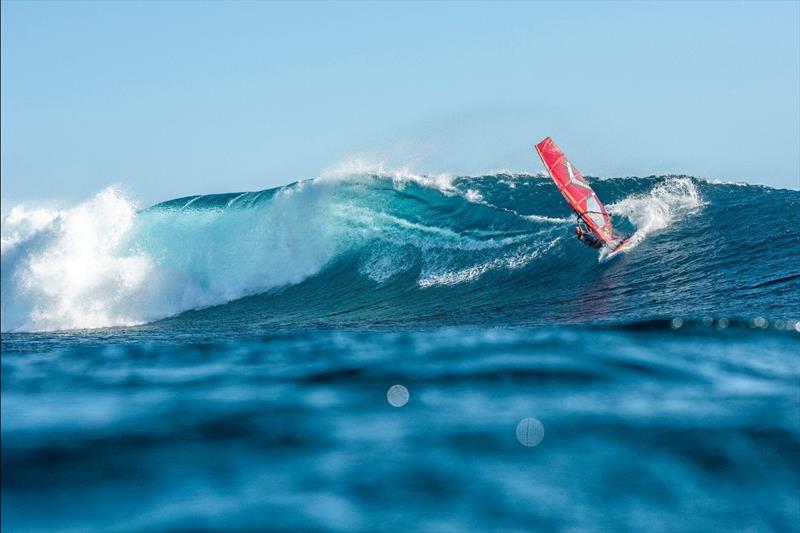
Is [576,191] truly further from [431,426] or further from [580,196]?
[431,426]

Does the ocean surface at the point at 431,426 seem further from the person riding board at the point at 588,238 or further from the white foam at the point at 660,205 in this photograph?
the white foam at the point at 660,205

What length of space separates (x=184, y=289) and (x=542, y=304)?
400 inches

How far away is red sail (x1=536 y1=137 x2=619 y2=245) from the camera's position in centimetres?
2000

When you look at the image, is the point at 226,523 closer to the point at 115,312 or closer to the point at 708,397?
the point at 708,397

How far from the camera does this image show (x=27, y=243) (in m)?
17.3

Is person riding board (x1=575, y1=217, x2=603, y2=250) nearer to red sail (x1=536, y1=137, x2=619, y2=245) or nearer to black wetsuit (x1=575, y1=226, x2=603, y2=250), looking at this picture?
black wetsuit (x1=575, y1=226, x2=603, y2=250)

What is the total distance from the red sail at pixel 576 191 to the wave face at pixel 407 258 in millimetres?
817

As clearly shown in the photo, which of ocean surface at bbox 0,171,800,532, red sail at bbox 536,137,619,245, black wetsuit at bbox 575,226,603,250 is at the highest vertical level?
red sail at bbox 536,137,619,245

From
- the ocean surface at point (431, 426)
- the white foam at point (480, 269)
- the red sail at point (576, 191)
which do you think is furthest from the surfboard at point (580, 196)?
the ocean surface at point (431, 426)

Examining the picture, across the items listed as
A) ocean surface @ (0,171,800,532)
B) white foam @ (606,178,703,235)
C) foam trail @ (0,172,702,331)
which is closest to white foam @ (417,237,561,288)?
foam trail @ (0,172,702,331)

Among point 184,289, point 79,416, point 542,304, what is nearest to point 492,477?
point 79,416

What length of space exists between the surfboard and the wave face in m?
0.71

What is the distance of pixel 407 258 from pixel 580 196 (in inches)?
203

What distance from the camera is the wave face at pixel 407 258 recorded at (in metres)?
14.2
